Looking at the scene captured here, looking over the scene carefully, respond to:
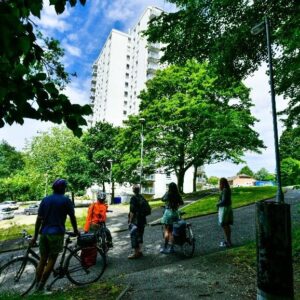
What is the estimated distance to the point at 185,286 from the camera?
16.1 ft

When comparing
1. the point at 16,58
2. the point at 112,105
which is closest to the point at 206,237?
the point at 16,58

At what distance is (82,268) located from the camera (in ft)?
19.2

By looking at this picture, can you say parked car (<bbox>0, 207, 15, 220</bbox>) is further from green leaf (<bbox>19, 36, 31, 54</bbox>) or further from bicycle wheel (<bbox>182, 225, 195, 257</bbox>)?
green leaf (<bbox>19, 36, 31, 54</bbox>)

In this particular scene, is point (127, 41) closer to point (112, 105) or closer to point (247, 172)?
point (112, 105)

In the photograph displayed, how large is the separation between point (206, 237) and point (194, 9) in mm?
6938

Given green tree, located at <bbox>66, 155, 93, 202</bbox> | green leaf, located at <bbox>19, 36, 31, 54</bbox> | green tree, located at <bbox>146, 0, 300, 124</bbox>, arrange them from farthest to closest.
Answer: green tree, located at <bbox>66, 155, 93, 202</bbox> < green tree, located at <bbox>146, 0, 300, 124</bbox> < green leaf, located at <bbox>19, 36, 31, 54</bbox>

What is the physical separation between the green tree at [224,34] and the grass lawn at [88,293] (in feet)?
23.0

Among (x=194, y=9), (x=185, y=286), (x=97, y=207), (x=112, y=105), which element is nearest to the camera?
(x=185, y=286)

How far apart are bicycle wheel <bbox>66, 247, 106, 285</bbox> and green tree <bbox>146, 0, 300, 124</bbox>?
21.8 feet

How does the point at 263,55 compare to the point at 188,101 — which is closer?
the point at 263,55

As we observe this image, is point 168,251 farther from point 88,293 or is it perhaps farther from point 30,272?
point 30,272

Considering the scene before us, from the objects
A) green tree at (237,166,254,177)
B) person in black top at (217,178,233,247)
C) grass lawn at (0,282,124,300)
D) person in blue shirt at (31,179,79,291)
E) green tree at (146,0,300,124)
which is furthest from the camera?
green tree at (237,166,254,177)

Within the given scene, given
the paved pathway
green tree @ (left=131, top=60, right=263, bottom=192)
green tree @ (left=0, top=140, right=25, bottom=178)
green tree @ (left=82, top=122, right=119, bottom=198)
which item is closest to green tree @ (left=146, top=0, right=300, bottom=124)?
the paved pathway

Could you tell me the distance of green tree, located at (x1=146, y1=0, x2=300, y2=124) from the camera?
28.6 feet
